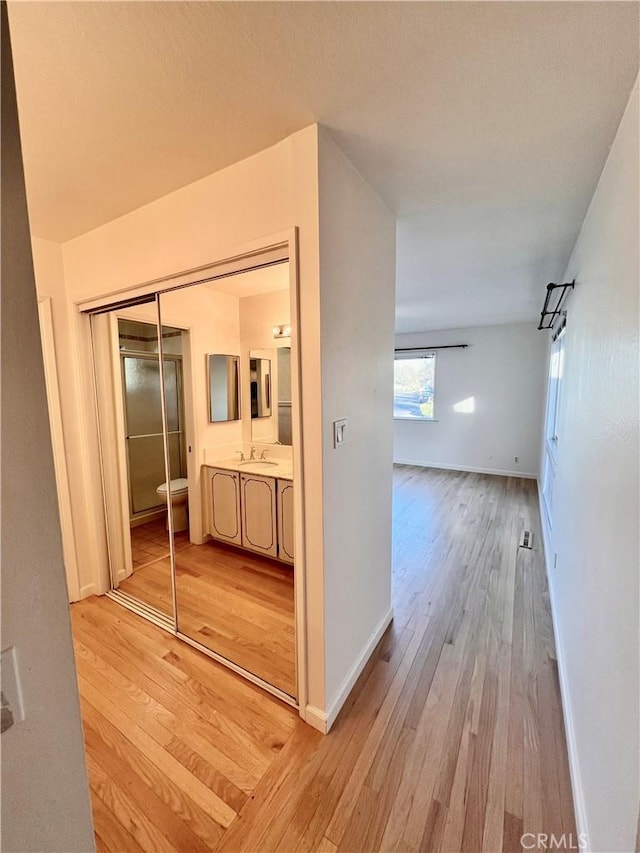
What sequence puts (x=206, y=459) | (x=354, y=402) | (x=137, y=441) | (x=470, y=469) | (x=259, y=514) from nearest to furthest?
(x=354, y=402) < (x=259, y=514) < (x=206, y=459) < (x=137, y=441) < (x=470, y=469)

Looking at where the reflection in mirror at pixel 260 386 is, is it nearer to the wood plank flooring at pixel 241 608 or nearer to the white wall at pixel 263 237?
the wood plank flooring at pixel 241 608

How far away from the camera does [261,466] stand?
331 cm

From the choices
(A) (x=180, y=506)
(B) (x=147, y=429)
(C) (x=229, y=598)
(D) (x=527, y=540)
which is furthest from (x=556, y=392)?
(B) (x=147, y=429)

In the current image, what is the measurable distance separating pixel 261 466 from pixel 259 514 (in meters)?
0.51

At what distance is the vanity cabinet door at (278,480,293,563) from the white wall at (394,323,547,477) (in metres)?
4.37

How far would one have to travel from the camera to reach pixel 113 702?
5.55ft

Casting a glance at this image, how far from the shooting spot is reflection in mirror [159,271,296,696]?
2.22m

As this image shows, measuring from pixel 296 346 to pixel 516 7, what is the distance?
1.08 metres

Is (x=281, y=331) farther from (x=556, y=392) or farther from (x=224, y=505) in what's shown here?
(x=556, y=392)

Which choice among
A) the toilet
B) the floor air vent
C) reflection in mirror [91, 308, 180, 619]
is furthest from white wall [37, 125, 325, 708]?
the floor air vent

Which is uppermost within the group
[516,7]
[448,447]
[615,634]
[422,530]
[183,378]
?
[516,7]

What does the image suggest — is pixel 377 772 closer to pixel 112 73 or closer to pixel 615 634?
pixel 615 634

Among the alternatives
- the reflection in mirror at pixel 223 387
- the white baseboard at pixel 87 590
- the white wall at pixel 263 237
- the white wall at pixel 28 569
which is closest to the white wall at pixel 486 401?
the reflection in mirror at pixel 223 387

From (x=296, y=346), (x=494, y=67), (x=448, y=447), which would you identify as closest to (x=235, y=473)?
(x=296, y=346)
